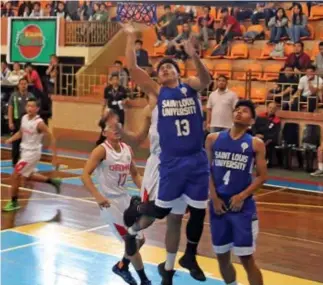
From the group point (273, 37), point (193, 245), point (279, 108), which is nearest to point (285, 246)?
point (193, 245)

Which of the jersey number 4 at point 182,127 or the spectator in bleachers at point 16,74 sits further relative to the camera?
the spectator in bleachers at point 16,74

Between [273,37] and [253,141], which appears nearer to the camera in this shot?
[253,141]

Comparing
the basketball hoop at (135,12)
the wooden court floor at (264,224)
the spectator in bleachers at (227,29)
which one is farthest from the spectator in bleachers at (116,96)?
the spectator in bleachers at (227,29)

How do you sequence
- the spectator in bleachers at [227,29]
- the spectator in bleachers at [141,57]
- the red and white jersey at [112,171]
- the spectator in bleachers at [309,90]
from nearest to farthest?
the red and white jersey at [112,171] < the spectator in bleachers at [309,90] < the spectator in bleachers at [141,57] < the spectator in bleachers at [227,29]

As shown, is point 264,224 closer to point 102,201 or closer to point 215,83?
point 102,201

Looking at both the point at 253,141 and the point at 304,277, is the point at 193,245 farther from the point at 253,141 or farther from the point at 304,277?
the point at 304,277

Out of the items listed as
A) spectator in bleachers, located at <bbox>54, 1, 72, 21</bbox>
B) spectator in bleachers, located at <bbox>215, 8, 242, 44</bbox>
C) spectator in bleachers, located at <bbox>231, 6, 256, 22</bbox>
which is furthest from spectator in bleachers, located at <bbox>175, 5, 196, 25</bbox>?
spectator in bleachers, located at <bbox>54, 1, 72, 21</bbox>

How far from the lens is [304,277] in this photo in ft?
22.6

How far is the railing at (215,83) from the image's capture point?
1492 cm

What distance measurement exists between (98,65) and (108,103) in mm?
5152

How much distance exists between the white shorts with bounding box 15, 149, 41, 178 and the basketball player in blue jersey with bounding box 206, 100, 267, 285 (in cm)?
494

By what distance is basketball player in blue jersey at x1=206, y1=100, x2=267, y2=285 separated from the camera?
5.30 metres

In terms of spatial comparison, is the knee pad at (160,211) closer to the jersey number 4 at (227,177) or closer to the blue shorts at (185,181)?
the blue shorts at (185,181)

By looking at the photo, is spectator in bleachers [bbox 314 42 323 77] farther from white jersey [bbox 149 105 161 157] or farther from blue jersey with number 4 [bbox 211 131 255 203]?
blue jersey with number 4 [bbox 211 131 255 203]
